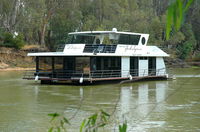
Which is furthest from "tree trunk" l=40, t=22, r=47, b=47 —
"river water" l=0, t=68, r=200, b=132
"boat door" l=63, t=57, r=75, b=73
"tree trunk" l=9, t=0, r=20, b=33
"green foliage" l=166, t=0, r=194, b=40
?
"green foliage" l=166, t=0, r=194, b=40

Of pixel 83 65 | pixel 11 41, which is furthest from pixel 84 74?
pixel 11 41

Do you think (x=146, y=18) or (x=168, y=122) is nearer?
(x=168, y=122)

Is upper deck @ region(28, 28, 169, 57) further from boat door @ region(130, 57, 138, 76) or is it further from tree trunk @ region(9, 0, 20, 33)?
tree trunk @ region(9, 0, 20, 33)

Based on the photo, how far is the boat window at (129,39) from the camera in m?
22.0

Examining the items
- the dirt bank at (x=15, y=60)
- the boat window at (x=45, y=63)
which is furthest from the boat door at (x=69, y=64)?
the dirt bank at (x=15, y=60)

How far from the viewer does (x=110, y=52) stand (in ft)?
69.9

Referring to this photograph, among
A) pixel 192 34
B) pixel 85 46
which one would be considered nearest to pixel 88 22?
pixel 192 34

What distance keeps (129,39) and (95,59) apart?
113 inches

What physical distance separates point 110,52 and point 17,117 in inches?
433

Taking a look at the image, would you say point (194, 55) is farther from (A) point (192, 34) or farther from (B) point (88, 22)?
(B) point (88, 22)

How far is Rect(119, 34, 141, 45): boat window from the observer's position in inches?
867

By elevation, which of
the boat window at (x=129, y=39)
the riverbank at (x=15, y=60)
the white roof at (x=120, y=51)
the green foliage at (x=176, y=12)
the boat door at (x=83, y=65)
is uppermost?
the green foliage at (x=176, y=12)

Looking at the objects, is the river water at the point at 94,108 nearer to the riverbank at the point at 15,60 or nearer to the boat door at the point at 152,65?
the boat door at the point at 152,65

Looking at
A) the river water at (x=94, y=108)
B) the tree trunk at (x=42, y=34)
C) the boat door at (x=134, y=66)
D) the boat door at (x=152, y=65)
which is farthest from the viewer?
the tree trunk at (x=42, y=34)
